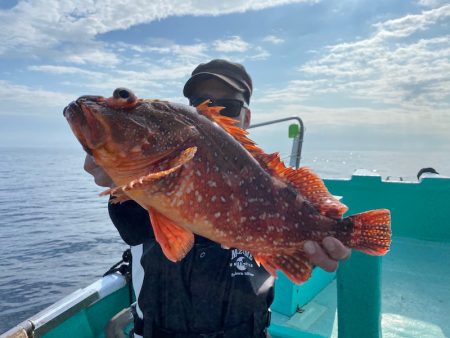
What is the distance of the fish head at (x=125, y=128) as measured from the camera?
2.25m

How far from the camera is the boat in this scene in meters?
3.61

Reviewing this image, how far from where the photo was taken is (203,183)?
2.35 metres

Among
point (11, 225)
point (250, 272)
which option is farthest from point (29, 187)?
point (250, 272)

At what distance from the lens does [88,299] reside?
15.1 ft

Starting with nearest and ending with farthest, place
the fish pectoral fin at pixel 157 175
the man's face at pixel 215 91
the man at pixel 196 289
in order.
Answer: the fish pectoral fin at pixel 157 175 → the man at pixel 196 289 → the man's face at pixel 215 91

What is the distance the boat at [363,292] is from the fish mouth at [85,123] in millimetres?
2537

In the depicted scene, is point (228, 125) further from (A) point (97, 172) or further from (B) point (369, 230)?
(B) point (369, 230)

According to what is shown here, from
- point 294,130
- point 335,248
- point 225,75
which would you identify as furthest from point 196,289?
point 294,130

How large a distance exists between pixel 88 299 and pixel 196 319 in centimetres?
216

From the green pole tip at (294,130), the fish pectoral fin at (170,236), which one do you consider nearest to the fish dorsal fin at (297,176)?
the fish pectoral fin at (170,236)

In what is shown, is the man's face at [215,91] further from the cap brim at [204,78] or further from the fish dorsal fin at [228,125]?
the fish dorsal fin at [228,125]

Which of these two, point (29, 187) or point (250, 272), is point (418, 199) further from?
point (29, 187)

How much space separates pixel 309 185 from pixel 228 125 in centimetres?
87

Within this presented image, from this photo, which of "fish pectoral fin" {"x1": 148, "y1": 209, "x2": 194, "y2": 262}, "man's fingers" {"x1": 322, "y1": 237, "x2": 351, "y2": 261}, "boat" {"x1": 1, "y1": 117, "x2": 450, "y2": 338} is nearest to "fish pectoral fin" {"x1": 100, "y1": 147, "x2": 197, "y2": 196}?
"fish pectoral fin" {"x1": 148, "y1": 209, "x2": 194, "y2": 262}
